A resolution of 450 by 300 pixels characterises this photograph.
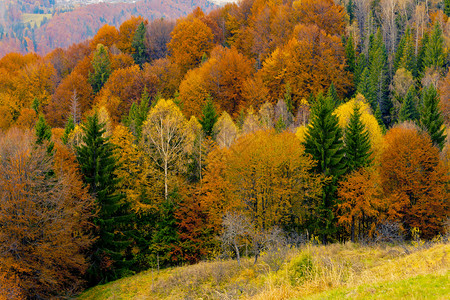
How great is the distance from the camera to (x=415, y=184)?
36875 mm

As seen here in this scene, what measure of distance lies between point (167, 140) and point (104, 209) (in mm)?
9853

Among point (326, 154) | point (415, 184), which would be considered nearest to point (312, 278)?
point (326, 154)

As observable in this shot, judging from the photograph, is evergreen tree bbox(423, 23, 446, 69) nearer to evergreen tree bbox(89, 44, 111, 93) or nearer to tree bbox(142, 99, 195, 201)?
tree bbox(142, 99, 195, 201)

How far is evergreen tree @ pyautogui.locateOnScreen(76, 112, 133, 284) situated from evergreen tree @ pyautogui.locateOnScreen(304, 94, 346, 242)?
20.4 meters

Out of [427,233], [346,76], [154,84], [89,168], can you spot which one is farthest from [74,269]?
[346,76]

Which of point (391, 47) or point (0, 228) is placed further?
point (391, 47)

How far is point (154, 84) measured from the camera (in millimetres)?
74562

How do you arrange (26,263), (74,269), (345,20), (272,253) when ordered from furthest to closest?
(345,20) → (74,269) → (26,263) → (272,253)

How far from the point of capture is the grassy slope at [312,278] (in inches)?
415

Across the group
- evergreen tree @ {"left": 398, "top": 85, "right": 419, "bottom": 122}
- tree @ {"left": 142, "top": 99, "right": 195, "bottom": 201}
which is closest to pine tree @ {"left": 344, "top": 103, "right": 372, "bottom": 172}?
tree @ {"left": 142, "top": 99, "right": 195, "bottom": 201}

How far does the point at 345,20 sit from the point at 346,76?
2673cm

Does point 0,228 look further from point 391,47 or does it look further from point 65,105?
point 391,47

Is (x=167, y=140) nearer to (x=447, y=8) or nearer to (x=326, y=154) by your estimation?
(x=326, y=154)

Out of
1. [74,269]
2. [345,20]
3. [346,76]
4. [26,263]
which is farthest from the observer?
[345,20]
